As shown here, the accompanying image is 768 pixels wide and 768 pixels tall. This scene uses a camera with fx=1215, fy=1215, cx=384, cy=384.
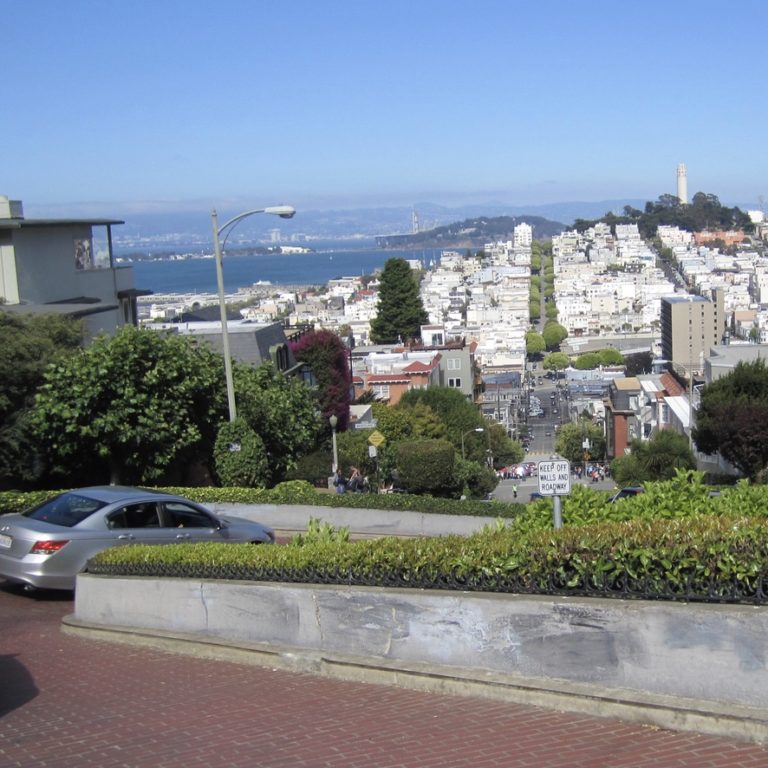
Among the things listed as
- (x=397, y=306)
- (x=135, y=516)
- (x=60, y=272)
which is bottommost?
(x=397, y=306)

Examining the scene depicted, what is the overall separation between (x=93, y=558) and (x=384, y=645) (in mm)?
3830

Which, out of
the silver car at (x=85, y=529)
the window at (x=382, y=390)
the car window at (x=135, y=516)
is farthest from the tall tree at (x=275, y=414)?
the window at (x=382, y=390)

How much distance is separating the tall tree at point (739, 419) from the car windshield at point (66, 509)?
23.1 metres

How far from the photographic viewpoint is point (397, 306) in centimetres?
9506

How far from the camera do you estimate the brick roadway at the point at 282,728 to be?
5.79 meters

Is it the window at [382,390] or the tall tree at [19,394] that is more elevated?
the tall tree at [19,394]

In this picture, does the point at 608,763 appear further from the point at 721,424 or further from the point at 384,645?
the point at 721,424

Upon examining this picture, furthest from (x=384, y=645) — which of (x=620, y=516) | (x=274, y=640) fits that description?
(x=620, y=516)

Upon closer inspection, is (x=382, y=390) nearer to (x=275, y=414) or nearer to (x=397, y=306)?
(x=397, y=306)

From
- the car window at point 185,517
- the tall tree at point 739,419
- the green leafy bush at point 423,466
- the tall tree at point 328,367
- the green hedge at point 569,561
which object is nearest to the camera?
the green hedge at point 569,561

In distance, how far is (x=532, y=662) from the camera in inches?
261

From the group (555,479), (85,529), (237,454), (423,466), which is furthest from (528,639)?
(423,466)

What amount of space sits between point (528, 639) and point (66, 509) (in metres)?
6.24

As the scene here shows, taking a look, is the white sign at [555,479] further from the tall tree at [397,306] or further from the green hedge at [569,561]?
the tall tree at [397,306]
